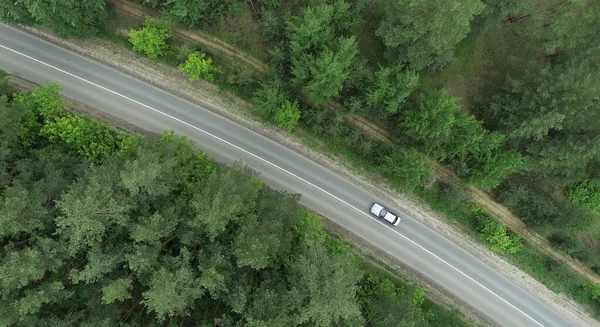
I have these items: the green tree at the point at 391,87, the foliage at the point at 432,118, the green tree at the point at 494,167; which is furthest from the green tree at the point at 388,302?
the green tree at the point at 391,87

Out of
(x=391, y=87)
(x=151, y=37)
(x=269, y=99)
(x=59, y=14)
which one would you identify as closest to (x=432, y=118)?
(x=391, y=87)

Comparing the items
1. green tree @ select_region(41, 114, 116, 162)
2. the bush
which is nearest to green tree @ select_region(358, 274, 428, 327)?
the bush

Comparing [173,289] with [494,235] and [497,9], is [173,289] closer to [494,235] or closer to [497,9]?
[494,235]

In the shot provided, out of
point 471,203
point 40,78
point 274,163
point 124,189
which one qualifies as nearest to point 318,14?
point 274,163

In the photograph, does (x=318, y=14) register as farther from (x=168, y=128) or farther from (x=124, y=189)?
(x=124, y=189)

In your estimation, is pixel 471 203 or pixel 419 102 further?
pixel 471 203

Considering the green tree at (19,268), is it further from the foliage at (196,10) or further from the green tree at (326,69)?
the green tree at (326,69)
